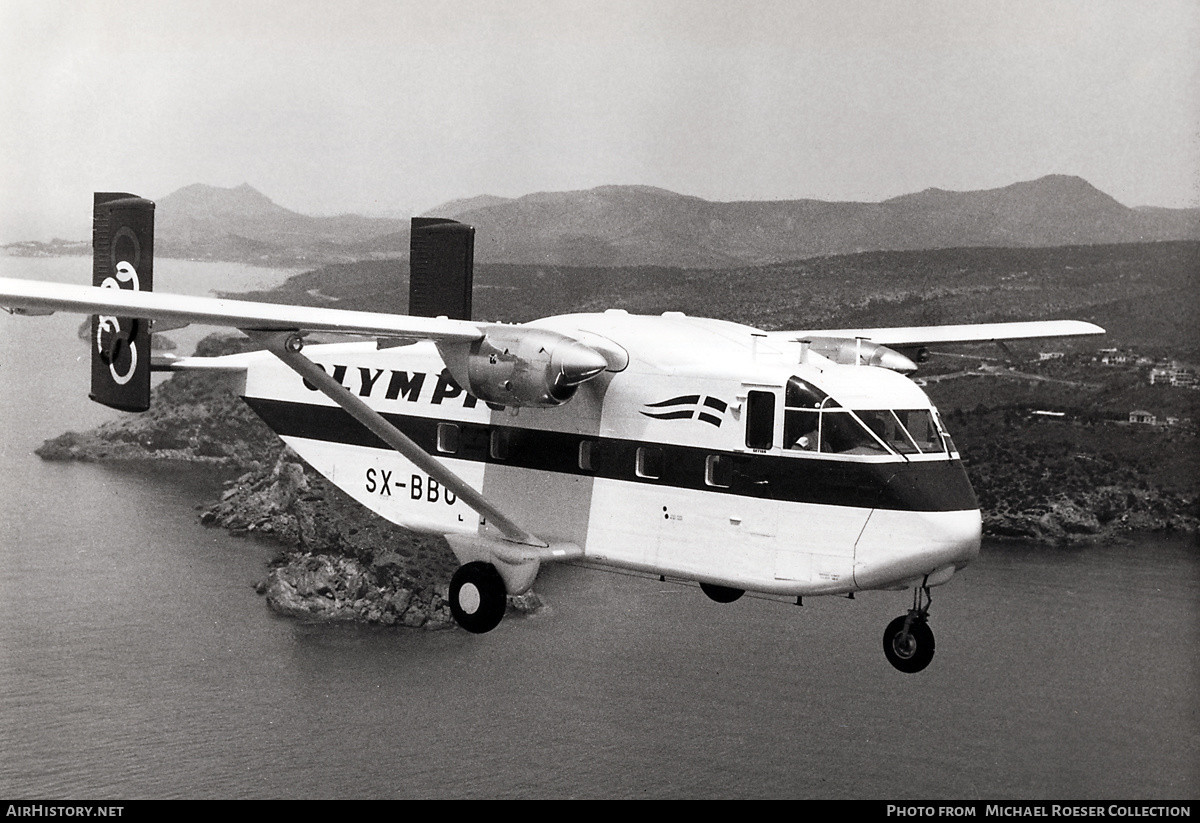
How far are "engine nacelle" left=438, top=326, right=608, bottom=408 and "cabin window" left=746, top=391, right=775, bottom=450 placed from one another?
1723 mm

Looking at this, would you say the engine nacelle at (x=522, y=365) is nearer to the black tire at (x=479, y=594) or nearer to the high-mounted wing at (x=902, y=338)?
the black tire at (x=479, y=594)

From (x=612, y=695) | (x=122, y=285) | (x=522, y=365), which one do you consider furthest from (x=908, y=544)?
(x=612, y=695)

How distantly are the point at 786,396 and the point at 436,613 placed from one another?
9412cm

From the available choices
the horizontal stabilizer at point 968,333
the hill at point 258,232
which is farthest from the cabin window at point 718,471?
the hill at point 258,232

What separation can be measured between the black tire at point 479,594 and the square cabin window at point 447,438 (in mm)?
1413

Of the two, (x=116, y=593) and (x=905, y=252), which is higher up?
(x=905, y=252)

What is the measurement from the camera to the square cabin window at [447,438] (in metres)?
16.6

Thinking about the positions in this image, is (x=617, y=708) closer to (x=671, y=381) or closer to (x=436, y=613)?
(x=436, y=613)

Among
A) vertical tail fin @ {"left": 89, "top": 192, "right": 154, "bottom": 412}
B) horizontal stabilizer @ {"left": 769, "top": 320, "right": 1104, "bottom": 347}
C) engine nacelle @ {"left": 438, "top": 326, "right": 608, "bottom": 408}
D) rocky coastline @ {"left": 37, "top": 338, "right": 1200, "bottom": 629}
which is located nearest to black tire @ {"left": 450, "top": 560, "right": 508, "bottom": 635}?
engine nacelle @ {"left": 438, "top": 326, "right": 608, "bottom": 408}

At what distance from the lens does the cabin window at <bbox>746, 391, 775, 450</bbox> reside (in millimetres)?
13953

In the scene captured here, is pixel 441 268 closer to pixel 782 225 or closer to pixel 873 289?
pixel 873 289

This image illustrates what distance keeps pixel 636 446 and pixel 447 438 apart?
2.87 metres
